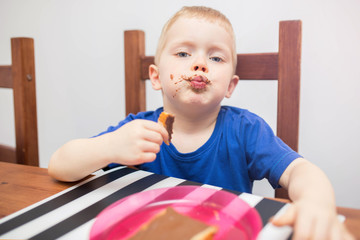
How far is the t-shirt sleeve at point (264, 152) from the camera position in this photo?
701mm

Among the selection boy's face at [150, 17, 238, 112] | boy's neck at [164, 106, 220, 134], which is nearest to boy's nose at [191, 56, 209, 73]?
boy's face at [150, 17, 238, 112]

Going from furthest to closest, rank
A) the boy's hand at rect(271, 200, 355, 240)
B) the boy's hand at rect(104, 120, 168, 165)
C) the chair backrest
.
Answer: the chair backrest
the boy's hand at rect(104, 120, 168, 165)
the boy's hand at rect(271, 200, 355, 240)

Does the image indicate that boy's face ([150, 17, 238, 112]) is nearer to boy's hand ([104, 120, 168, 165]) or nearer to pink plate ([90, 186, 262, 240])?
boy's hand ([104, 120, 168, 165])

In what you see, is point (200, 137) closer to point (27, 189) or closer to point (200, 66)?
point (200, 66)

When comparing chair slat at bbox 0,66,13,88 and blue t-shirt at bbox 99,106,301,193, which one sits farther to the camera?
chair slat at bbox 0,66,13,88

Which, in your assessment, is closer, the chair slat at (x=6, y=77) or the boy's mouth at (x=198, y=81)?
the boy's mouth at (x=198, y=81)

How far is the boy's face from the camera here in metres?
0.76

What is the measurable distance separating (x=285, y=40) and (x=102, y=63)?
111 centimetres

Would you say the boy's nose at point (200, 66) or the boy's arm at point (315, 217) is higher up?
the boy's nose at point (200, 66)

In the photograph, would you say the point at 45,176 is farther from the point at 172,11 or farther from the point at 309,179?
the point at 172,11

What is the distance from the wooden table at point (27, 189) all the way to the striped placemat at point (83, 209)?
0.04m

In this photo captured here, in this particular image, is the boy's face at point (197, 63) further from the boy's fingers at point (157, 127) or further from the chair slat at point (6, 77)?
the chair slat at point (6, 77)

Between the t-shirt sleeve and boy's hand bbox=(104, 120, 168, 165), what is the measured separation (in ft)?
0.93

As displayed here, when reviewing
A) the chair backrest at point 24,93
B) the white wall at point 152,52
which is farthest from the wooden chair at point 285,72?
the chair backrest at point 24,93
